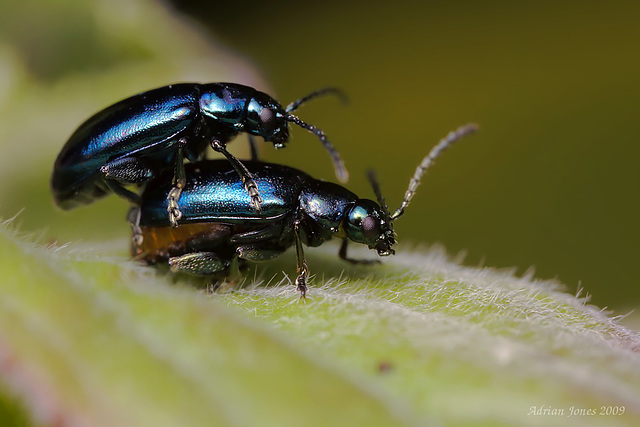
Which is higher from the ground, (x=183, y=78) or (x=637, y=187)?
(x=183, y=78)

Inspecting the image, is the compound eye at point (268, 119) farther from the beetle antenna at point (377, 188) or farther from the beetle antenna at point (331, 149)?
the beetle antenna at point (377, 188)

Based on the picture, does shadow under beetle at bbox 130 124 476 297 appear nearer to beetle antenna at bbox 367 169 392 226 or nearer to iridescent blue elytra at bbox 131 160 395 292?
iridescent blue elytra at bbox 131 160 395 292

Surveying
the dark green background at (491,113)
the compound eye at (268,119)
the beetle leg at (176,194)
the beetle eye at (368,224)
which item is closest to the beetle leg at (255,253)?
the beetle leg at (176,194)

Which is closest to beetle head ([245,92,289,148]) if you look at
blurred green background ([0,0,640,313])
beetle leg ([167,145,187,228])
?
beetle leg ([167,145,187,228])

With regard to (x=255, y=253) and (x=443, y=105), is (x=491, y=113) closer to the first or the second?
(x=443, y=105)

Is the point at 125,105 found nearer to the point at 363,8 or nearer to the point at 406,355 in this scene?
the point at 406,355

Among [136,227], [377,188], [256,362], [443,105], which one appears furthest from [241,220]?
[443,105]

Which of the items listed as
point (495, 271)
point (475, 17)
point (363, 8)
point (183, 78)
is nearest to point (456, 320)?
point (495, 271)
